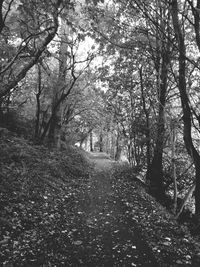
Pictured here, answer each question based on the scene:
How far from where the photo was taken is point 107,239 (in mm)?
5160

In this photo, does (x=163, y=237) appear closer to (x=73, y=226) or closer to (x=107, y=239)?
(x=107, y=239)

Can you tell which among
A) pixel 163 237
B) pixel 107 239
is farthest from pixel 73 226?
pixel 163 237

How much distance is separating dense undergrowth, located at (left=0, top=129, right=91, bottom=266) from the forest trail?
39 cm

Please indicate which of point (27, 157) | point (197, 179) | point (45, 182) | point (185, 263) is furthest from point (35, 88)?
point (185, 263)

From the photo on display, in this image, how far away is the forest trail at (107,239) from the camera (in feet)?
14.0

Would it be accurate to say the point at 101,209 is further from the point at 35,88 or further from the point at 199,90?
the point at 35,88

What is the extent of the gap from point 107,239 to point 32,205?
2.18 m

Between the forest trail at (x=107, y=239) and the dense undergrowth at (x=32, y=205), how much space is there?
393mm

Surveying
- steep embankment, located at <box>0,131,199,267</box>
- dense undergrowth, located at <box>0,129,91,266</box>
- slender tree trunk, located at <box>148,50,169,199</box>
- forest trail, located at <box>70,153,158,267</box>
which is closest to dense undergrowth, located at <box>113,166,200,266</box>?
steep embankment, located at <box>0,131,199,267</box>

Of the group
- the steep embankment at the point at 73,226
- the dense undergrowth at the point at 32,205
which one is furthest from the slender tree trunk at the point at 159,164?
the dense undergrowth at the point at 32,205

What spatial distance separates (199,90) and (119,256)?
25.6ft

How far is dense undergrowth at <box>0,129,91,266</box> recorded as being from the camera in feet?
13.5

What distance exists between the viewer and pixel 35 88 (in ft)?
44.0

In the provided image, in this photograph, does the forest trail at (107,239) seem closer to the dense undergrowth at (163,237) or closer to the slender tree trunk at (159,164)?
the dense undergrowth at (163,237)
